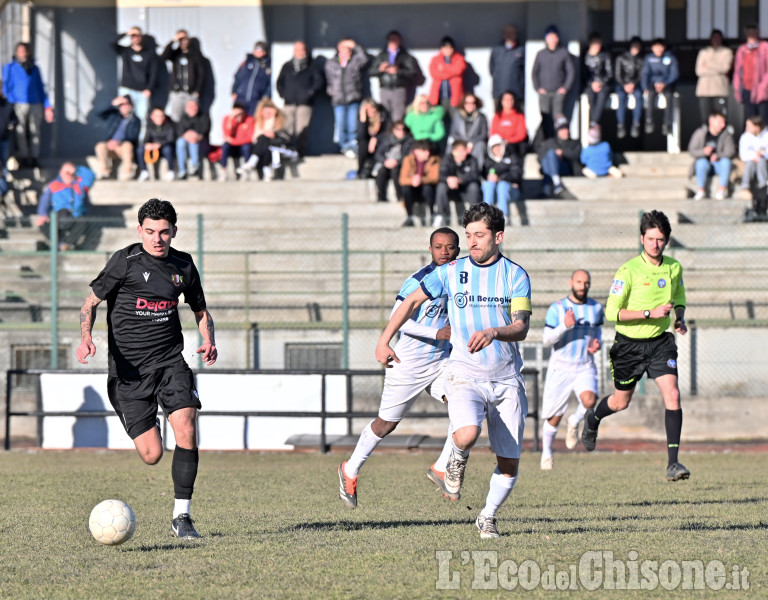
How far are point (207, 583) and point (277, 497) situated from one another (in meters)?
4.25

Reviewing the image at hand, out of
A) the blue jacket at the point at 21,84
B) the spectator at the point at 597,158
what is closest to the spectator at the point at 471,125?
the spectator at the point at 597,158

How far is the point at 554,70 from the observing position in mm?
22516

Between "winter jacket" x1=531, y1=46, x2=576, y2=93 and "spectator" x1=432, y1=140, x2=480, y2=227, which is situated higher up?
"winter jacket" x1=531, y1=46, x2=576, y2=93

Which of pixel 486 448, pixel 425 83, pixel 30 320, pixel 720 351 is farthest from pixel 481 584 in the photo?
Result: pixel 425 83

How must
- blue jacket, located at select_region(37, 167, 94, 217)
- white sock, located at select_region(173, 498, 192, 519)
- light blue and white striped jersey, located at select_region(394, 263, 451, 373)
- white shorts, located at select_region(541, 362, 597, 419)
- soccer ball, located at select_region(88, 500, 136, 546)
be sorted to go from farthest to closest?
blue jacket, located at select_region(37, 167, 94, 217) → white shorts, located at select_region(541, 362, 597, 419) → light blue and white striped jersey, located at select_region(394, 263, 451, 373) → white sock, located at select_region(173, 498, 192, 519) → soccer ball, located at select_region(88, 500, 136, 546)

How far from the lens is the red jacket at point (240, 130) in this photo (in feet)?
74.1

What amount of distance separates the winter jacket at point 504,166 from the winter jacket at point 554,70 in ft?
7.84

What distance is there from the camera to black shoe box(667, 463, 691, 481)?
30.9 feet

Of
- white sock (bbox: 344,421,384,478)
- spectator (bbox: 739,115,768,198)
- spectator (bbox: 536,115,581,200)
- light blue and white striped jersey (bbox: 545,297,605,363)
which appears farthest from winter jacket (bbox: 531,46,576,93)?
white sock (bbox: 344,421,384,478)

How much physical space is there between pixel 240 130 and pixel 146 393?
49.1 ft

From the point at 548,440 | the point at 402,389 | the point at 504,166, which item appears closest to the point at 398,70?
the point at 504,166

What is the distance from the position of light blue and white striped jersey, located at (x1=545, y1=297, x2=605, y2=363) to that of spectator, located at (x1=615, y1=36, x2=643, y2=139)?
9.05 metres

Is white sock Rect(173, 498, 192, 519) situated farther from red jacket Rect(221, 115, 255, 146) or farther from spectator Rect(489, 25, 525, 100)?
spectator Rect(489, 25, 525, 100)

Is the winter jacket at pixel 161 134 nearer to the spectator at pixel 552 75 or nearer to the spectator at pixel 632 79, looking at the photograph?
the spectator at pixel 552 75
